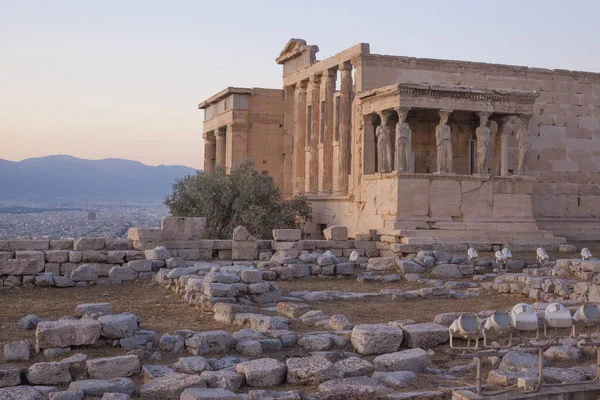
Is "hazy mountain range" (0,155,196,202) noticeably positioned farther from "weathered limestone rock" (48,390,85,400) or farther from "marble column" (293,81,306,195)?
"weathered limestone rock" (48,390,85,400)

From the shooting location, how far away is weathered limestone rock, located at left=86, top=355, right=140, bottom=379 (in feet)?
21.4

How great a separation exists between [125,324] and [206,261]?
8225mm

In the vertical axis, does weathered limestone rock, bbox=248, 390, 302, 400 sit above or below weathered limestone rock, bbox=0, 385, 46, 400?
below

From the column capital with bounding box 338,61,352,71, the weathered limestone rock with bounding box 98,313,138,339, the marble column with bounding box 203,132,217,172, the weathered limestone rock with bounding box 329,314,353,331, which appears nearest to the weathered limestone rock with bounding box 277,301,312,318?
the weathered limestone rock with bounding box 329,314,353,331

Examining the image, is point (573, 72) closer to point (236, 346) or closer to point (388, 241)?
point (388, 241)

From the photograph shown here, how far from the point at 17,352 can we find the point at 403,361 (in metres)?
3.52

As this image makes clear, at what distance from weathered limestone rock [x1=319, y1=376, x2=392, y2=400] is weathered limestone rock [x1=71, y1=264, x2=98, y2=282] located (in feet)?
27.0

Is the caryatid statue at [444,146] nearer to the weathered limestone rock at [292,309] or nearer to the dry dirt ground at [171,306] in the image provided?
the dry dirt ground at [171,306]

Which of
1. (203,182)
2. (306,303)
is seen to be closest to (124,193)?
(203,182)

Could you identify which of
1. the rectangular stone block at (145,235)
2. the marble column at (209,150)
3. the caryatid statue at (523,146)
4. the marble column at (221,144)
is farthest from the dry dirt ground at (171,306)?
the marble column at (209,150)

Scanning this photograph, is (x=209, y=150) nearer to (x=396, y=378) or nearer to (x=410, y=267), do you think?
(x=410, y=267)

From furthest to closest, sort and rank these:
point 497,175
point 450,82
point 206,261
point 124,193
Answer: point 124,193
point 450,82
point 497,175
point 206,261

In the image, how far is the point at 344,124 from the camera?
74.6ft

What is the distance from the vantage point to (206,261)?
16.0 metres
